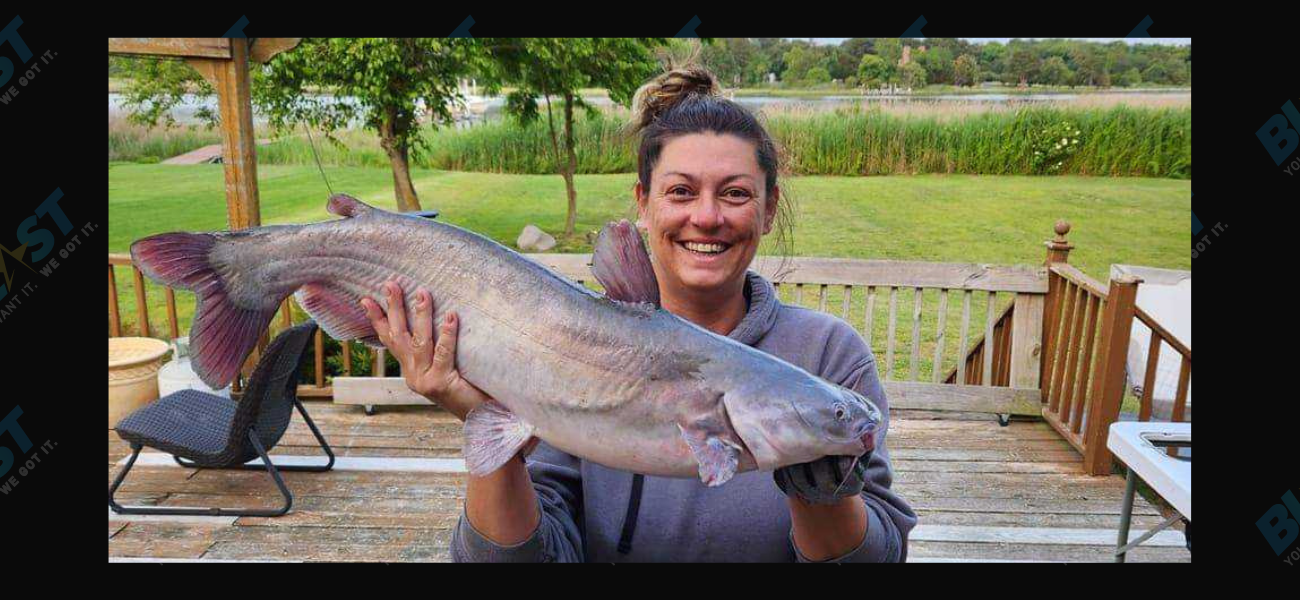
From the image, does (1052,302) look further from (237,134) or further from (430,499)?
(237,134)

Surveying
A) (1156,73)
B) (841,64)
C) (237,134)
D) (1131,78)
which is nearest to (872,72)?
(841,64)

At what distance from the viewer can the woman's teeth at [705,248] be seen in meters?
1.27

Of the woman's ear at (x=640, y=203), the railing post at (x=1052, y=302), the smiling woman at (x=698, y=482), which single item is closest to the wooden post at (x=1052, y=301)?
the railing post at (x=1052, y=302)

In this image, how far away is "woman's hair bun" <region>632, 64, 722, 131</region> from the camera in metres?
1.44

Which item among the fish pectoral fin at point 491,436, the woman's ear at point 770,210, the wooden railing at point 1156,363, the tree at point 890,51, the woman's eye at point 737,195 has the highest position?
the tree at point 890,51

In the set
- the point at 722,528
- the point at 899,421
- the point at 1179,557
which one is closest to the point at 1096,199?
the point at 899,421

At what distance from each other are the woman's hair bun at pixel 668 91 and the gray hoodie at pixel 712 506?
37cm

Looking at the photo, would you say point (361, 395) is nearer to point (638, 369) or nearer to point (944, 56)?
point (638, 369)

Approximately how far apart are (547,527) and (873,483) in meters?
0.54

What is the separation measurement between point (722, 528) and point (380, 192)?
583cm

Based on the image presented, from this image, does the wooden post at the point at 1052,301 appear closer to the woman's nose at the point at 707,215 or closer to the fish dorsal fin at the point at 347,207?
the woman's nose at the point at 707,215

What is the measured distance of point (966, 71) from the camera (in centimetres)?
720

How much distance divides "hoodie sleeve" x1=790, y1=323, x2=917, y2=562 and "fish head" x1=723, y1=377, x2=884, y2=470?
1.06 ft

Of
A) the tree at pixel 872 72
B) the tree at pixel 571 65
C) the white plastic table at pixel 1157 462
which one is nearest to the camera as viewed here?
the white plastic table at pixel 1157 462
